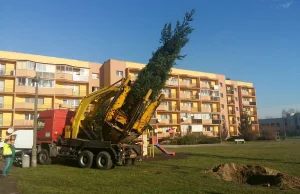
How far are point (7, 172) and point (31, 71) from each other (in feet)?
121

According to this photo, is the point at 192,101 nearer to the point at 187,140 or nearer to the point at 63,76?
the point at 187,140

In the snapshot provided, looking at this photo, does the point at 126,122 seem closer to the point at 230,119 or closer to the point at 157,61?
the point at 157,61

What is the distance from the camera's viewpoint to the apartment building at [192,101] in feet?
188

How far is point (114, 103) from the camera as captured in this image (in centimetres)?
1603

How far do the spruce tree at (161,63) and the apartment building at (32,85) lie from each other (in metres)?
32.2

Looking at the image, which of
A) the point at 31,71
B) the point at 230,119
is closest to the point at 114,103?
the point at 31,71

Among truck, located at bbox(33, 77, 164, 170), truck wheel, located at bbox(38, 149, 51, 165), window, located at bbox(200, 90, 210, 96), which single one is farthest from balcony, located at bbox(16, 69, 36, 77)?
window, located at bbox(200, 90, 210, 96)

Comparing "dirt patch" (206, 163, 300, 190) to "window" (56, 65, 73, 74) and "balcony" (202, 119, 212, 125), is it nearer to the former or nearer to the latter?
"window" (56, 65, 73, 74)

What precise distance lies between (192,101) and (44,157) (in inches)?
2034

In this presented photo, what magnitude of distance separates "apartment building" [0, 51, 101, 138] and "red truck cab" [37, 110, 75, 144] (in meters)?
27.2

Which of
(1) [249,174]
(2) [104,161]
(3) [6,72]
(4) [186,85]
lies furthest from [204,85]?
(1) [249,174]

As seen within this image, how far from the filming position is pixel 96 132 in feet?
56.9

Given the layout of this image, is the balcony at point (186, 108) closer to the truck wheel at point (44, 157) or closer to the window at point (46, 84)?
the window at point (46, 84)

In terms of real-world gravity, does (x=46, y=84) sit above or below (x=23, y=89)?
above
